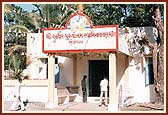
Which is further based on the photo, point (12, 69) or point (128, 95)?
point (12, 69)

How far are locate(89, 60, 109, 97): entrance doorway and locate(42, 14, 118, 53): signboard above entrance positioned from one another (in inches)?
147

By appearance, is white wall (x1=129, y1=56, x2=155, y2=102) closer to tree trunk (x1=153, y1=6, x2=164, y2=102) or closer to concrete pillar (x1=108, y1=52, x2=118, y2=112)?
tree trunk (x1=153, y1=6, x2=164, y2=102)

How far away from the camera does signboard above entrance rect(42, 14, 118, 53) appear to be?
1354 centimetres

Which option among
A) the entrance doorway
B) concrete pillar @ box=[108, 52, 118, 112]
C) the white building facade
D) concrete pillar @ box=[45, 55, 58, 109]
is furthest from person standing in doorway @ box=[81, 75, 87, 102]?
concrete pillar @ box=[108, 52, 118, 112]

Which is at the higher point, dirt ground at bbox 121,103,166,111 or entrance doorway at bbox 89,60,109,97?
entrance doorway at bbox 89,60,109,97

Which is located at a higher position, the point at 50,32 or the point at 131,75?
the point at 50,32

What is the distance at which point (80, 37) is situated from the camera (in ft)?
45.7

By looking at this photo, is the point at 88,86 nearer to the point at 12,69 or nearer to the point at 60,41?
the point at 60,41

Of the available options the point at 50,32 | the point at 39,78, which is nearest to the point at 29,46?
the point at 39,78

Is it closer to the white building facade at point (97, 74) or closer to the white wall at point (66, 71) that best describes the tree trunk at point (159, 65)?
the white building facade at point (97, 74)

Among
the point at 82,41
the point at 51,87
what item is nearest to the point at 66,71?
the point at 51,87

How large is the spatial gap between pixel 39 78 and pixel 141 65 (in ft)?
16.8

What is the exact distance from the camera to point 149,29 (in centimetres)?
1755

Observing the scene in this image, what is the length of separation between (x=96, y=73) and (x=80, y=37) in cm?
403
